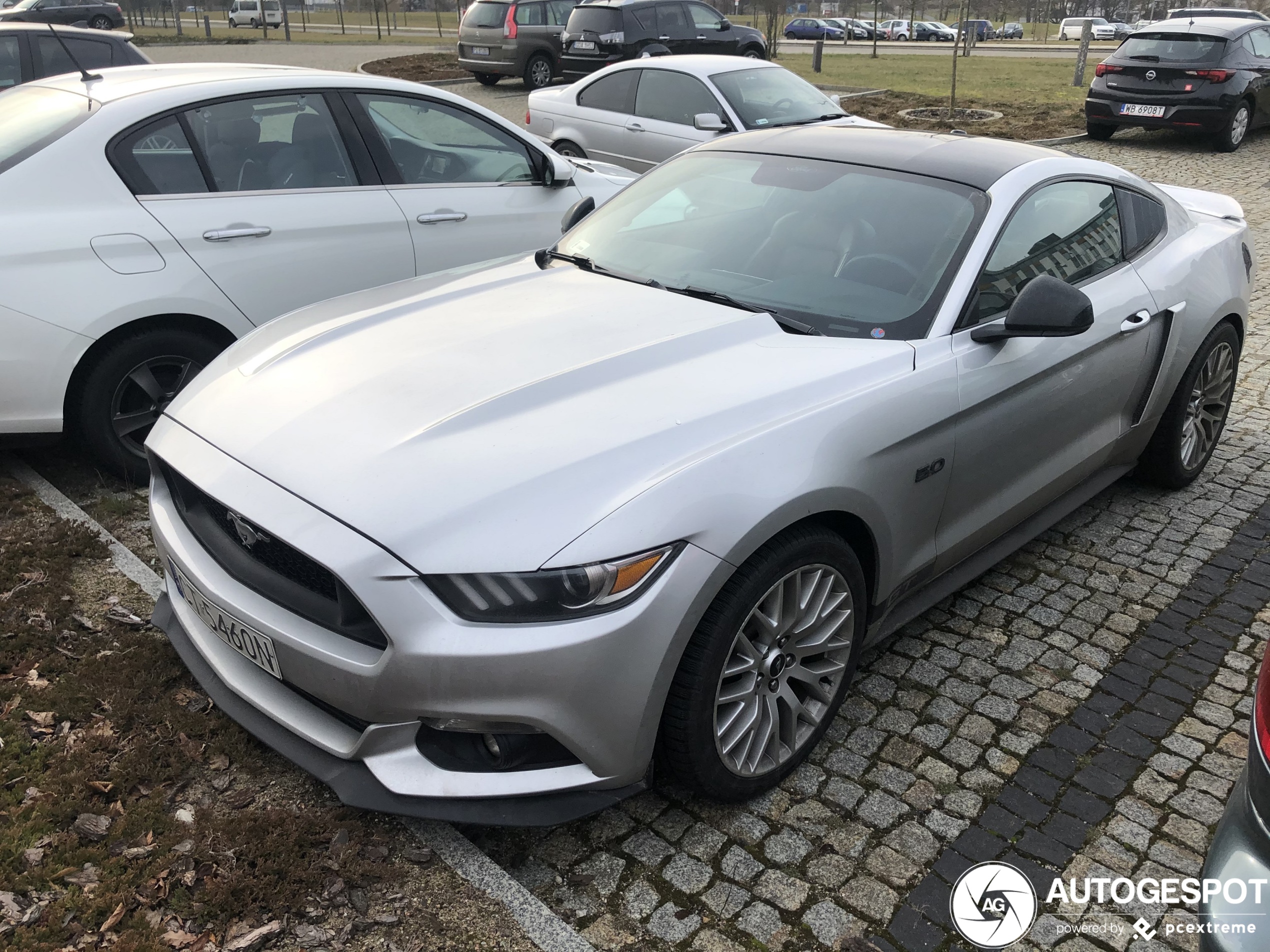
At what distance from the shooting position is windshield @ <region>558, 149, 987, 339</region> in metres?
3.30

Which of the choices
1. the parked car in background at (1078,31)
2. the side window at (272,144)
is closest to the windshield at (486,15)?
the side window at (272,144)

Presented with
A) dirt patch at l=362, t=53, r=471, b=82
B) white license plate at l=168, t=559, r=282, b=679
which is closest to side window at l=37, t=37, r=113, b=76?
white license plate at l=168, t=559, r=282, b=679

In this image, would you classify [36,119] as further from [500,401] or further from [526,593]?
[526,593]

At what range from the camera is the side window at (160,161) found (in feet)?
14.3

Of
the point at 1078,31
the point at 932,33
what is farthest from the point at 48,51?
the point at 1078,31

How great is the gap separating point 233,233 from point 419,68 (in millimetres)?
20433

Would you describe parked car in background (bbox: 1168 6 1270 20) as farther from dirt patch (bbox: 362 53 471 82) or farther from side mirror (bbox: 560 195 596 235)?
Answer: side mirror (bbox: 560 195 596 235)

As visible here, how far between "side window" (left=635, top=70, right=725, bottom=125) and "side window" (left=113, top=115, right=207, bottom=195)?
6031 millimetres

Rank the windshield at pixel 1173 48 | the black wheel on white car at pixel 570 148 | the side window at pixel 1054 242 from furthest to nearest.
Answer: the windshield at pixel 1173 48, the black wheel on white car at pixel 570 148, the side window at pixel 1054 242

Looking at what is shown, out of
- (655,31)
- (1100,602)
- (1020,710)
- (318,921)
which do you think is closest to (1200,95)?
(655,31)

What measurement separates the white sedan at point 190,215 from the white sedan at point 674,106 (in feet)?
15.2

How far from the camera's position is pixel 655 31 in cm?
1616

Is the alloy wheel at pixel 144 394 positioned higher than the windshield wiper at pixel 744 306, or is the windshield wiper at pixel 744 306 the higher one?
the windshield wiper at pixel 744 306

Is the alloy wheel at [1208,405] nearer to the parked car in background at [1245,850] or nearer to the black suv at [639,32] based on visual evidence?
the parked car in background at [1245,850]
